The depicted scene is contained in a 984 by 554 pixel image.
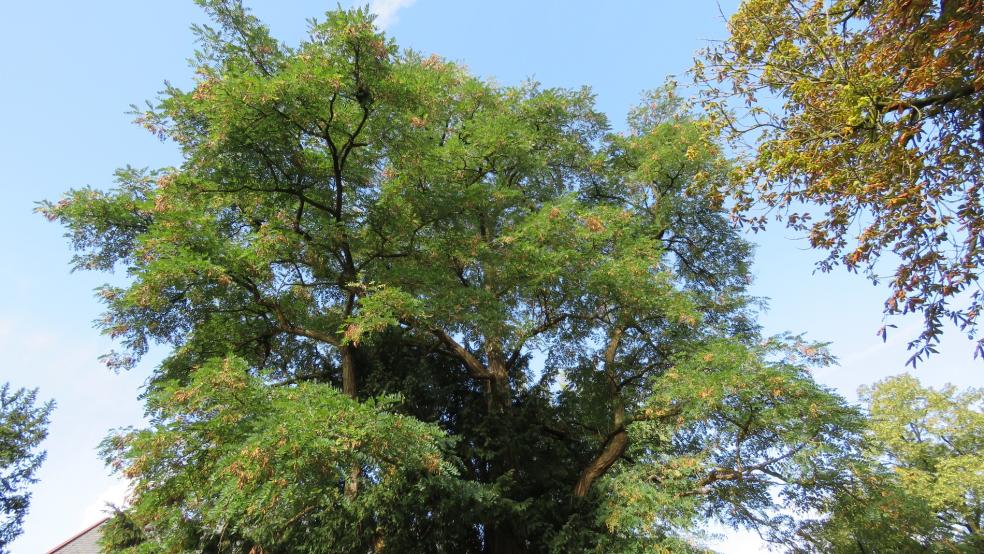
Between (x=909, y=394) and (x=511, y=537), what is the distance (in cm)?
1993

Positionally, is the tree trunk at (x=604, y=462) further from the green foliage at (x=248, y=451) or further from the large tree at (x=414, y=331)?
the green foliage at (x=248, y=451)

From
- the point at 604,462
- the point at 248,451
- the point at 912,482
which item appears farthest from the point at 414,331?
the point at 912,482

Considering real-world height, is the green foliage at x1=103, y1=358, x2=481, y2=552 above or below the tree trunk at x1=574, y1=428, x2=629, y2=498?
below

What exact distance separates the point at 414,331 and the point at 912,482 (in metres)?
18.5

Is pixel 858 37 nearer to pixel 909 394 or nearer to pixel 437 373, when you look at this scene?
pixel 437 373

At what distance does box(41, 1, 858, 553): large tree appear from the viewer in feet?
20.6

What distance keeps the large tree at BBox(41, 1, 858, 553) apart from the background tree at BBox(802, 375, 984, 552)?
673 millimetres

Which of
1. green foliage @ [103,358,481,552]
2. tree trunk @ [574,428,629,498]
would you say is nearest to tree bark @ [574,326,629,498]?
tree trunk @ [574,428,629,498]

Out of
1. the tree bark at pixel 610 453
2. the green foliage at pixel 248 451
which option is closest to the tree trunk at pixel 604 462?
the tree bark at pixel 610 453

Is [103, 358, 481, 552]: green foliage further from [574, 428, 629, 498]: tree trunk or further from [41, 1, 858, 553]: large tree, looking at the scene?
[574, 428, 629, 498]: tree trunk

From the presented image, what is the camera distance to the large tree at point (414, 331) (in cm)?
629

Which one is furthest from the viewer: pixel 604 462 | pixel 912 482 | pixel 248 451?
pixel 912 482

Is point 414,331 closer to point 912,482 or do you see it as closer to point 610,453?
point 610,453

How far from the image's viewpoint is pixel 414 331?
398 inches
